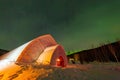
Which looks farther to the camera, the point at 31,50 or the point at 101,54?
the point at 101,54

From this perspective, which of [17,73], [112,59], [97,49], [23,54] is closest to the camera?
[17,73]

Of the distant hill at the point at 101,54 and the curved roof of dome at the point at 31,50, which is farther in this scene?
the distant hill at the point at 101,54

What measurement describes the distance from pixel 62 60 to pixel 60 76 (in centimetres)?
942

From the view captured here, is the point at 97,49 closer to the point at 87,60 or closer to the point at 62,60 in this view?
the point at 87,60

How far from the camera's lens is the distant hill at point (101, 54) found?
84.4 ft

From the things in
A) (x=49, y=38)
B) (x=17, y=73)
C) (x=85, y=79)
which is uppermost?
(x=49, y=38)

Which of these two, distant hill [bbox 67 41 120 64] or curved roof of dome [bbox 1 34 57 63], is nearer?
curved roof of dome [bbox 1 34 57 63]

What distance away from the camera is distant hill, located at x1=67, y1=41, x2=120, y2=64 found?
25.7 meters

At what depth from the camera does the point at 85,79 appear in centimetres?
890

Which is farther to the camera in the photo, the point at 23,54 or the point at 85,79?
the point at 23,54

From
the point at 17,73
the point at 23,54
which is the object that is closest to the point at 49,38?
the point at 23,54

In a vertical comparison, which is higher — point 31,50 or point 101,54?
point 101,54

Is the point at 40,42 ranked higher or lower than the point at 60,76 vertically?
higher

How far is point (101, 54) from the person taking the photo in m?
27.9
